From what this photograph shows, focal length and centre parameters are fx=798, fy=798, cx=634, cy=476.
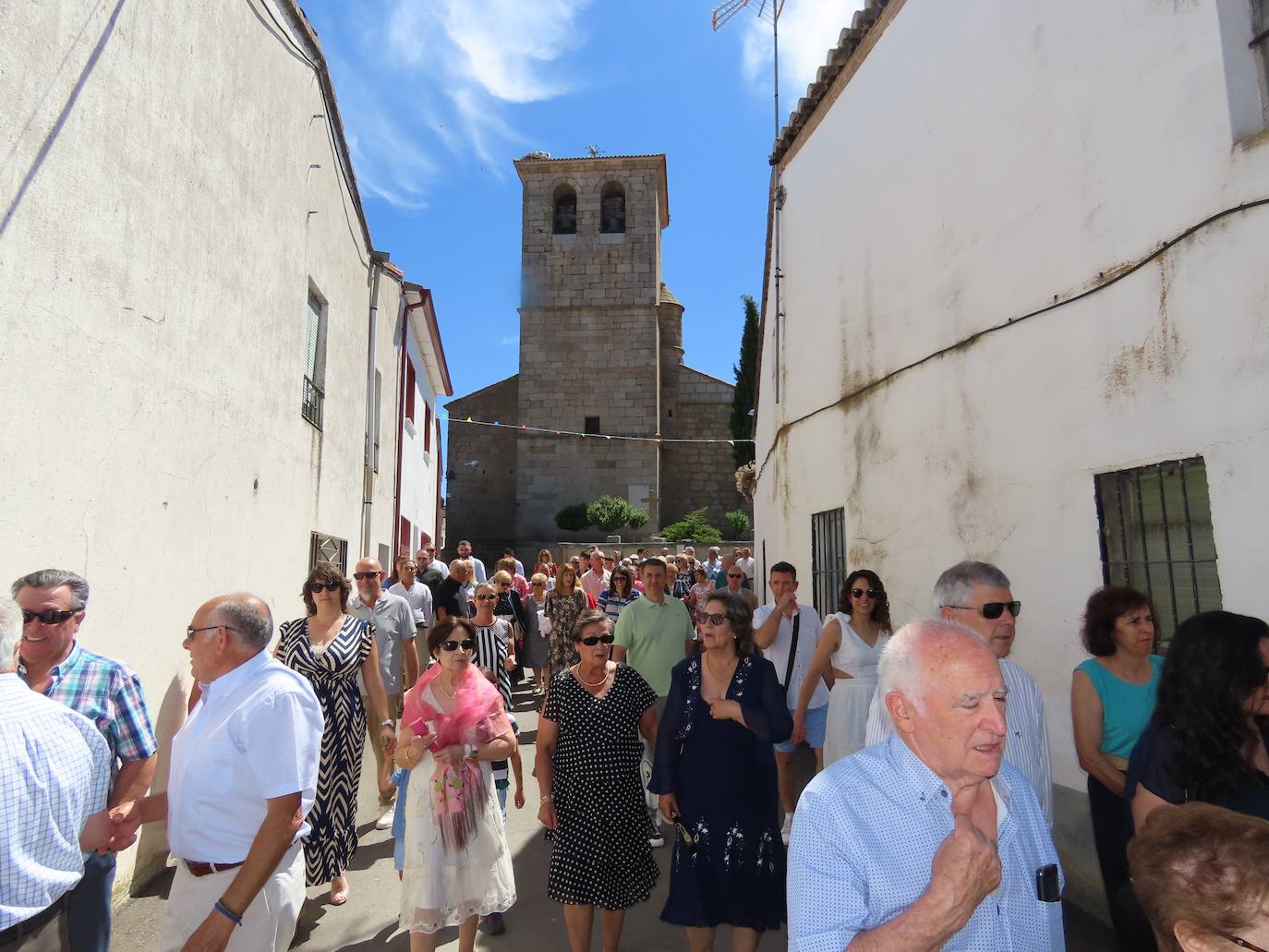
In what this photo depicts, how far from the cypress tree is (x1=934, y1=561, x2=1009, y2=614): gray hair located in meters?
23.5

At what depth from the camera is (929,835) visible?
1624 millimetres

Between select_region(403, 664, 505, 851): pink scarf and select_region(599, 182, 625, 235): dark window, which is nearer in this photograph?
select_region(403, 664, 505, 851): pink scarf

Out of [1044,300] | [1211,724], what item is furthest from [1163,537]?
[1211,724]

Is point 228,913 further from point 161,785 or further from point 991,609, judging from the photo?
point 161,785

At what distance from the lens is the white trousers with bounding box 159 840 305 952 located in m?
2.46

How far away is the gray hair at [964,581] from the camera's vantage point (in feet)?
9.55

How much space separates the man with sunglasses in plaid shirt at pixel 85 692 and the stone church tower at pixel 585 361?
75.2 ft

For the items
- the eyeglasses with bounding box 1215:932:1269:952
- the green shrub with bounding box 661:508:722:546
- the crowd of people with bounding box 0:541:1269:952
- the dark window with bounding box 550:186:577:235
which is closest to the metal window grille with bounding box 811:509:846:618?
the crowd of people with bounding box 0:541:1269:952

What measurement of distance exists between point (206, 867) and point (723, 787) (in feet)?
6.01

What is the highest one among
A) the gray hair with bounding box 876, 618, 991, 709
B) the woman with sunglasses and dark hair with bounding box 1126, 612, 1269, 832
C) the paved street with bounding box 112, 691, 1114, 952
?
the gray hair with bounding box 876, 618, 991, 709

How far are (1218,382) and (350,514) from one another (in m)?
8.56

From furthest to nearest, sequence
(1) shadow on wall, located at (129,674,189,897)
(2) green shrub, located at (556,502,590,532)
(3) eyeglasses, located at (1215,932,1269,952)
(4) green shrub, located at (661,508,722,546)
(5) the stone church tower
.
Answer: (5) the stone church tower → (2) green shrub, located at (556,502,590,532) → (4) green shrub, located at (661,508,722,546) → (1) shadow on wall, located at (129,674,189,897) → (3) eyeglasses, located at (1215,932,1269,952)

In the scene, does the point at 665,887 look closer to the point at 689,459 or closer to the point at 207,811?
the point at 207,811

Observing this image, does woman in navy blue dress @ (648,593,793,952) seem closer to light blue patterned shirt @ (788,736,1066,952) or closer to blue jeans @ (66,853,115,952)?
light blue patterned shirt @ (788,736,1066,952)
